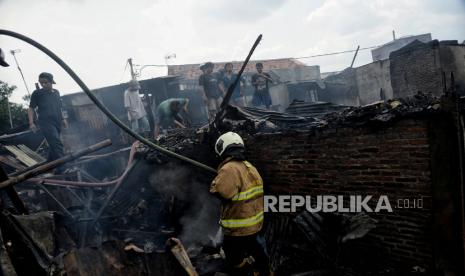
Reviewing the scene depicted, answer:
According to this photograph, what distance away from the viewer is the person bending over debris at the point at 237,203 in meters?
3.36

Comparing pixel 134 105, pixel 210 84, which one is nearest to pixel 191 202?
pixel 210 84

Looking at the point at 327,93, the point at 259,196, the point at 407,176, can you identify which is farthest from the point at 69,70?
the point at 327,93

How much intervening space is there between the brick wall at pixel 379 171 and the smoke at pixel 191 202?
1710 mm

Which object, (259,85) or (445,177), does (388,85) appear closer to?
(259,85)

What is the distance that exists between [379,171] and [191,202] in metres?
3.67

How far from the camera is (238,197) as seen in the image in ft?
11.2

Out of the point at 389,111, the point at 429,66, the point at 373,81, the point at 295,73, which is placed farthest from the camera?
the point at 295,73

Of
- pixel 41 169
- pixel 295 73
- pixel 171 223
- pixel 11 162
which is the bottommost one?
pixel 171 223

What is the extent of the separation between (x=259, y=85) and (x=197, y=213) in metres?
4.04

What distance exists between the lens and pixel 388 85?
1950cm

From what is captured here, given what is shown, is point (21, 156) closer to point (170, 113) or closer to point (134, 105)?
point (134, 105)

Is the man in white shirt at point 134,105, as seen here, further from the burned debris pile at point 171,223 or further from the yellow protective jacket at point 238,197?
Result: the yellow protective jacket at point 238,197

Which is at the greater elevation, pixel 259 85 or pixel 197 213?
pixel 259 85

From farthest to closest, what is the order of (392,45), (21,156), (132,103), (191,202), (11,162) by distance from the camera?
1. (392,45)
2. (132,103)
3. (21,156)
4. (11,162)
5. (191,202)
